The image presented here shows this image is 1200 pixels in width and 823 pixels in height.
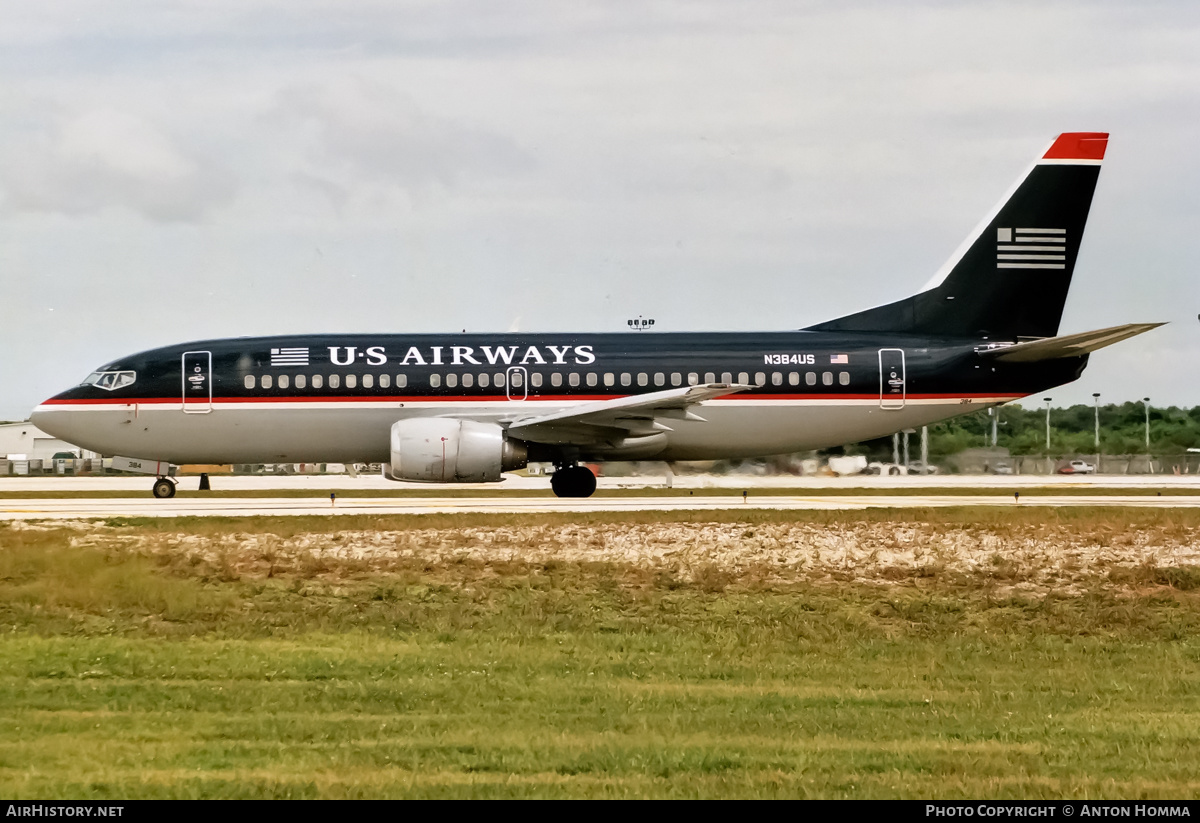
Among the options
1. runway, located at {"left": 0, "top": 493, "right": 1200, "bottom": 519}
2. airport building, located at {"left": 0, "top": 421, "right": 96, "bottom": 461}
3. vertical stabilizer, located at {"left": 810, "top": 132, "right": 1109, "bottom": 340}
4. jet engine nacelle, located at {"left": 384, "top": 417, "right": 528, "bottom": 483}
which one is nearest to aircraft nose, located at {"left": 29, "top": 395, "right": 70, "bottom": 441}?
runway, located at {"left": 0, "top": 493, "right": 1200, "bottom": 519}

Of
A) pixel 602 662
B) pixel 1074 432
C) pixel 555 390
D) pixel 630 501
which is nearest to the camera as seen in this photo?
pixel 602 662

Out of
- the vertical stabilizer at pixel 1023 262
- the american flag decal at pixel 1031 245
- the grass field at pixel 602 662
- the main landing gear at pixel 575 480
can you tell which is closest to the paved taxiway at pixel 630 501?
the main landing gear at pixel 575 480

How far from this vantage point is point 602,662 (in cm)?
1193

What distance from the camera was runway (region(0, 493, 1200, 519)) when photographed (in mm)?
27781

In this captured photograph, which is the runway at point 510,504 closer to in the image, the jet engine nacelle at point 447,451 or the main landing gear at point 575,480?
the main landing gear at point 575,480

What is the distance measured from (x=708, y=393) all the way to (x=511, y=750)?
21392mm

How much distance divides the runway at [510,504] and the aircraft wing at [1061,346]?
3221 millimetres

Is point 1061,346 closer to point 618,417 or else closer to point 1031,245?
point 1031,245

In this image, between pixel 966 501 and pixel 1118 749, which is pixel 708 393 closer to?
pixel 966 501

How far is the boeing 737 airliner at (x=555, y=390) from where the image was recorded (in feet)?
103

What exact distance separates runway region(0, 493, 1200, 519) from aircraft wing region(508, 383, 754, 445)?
1455 mm

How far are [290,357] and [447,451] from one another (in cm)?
497

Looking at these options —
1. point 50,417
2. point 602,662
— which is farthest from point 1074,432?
point 602,662

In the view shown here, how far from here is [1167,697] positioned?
10.6m
